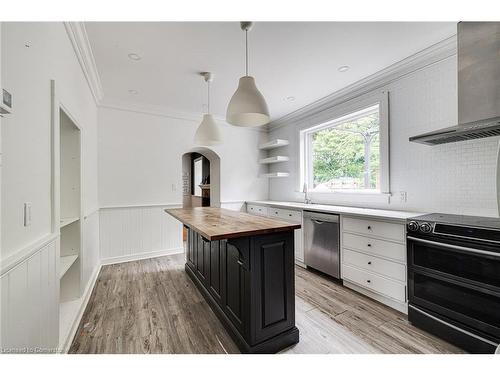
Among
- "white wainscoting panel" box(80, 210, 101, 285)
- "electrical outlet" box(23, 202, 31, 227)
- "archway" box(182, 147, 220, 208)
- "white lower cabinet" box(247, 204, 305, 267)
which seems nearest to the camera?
"electrical outlet" box(23, 202, 31, 227)

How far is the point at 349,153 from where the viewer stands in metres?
3.44

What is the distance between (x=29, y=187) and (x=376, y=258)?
9.35ft

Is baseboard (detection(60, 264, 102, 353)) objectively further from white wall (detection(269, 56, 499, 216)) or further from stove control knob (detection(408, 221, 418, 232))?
white wall (detection(269, 56, 499, 216))

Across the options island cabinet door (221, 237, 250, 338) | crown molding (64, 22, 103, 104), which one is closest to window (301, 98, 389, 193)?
island cabinet door (221, 237, 250, 338)

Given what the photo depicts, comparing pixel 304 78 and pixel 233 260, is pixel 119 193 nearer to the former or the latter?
pixel 233 260

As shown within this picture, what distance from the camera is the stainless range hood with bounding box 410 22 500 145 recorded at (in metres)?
1.66

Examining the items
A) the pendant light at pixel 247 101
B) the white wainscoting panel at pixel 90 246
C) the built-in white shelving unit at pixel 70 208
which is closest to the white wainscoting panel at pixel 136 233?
the white wainscoting panel at pixel 90 246

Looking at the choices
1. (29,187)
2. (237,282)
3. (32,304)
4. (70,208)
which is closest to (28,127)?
(29,187)

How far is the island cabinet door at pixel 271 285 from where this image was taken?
5.12 ft

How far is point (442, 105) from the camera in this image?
227 centimetres

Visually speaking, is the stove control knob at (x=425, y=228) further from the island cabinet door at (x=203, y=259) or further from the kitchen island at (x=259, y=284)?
the island cabinet door at (x=203, y=259)

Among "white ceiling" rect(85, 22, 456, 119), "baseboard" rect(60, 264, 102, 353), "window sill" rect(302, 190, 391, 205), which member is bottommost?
"baseboard" rect(60, 264, 102, 353)

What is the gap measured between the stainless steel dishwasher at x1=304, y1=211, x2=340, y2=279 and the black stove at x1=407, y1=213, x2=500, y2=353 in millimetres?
855

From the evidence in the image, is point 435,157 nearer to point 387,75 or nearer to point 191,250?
point 387,75
